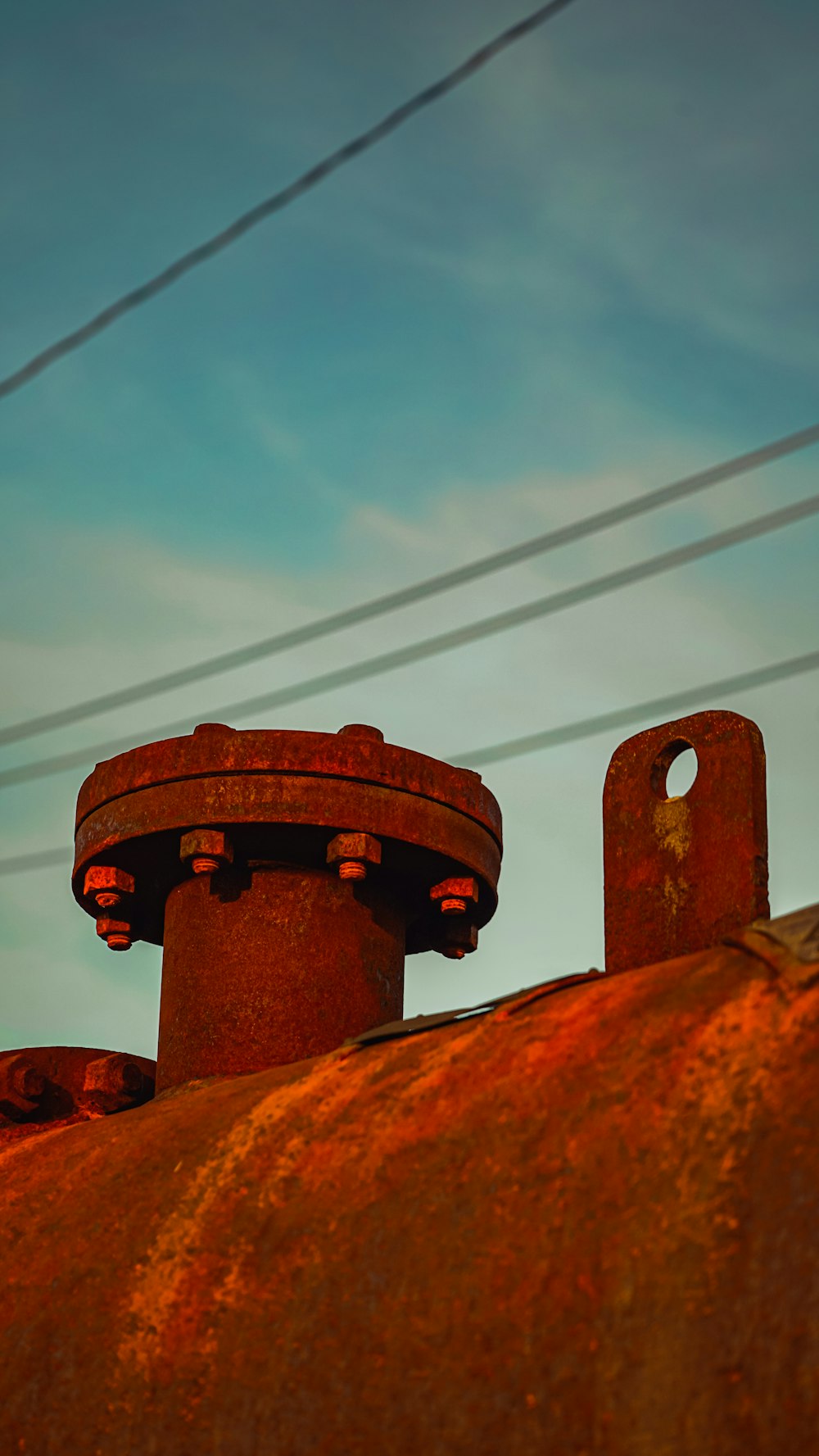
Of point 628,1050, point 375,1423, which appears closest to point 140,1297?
point 375,1423

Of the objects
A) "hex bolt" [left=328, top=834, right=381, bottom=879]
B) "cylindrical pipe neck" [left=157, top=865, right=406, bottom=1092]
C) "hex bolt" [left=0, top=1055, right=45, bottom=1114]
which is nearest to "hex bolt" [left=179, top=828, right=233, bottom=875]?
"cylindrical pipe neck" [left=157, top=865, right=406, bottom=1092]

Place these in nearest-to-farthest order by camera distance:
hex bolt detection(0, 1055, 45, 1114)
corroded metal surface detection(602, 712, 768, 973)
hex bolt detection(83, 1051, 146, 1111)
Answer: corroded metal surface detection(602, 712, 768, 973), hex bolt detection(0, 1055, 45, 1114), hex bolt detection(83, 1051, 146, 1111)

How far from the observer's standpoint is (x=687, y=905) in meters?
4.95

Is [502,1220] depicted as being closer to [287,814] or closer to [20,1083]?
[287,814]

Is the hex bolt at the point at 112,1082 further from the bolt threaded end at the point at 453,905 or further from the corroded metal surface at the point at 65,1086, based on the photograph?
the bolt threaded end at the point at 453,905

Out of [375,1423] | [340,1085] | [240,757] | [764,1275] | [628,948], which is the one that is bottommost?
[375,1423]

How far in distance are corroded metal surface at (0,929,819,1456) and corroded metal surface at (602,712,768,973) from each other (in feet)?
3.32

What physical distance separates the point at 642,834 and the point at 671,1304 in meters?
2.43

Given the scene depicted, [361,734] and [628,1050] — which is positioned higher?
[361,734]

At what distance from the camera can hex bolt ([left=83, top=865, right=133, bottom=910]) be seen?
22.6ft

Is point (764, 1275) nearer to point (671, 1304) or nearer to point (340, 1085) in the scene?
point (671, 1304)

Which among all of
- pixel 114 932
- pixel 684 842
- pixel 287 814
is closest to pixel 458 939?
pixel 287 814

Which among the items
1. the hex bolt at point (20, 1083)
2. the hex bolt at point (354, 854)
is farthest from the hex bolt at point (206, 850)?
the hex bolt at point (20, 1083)

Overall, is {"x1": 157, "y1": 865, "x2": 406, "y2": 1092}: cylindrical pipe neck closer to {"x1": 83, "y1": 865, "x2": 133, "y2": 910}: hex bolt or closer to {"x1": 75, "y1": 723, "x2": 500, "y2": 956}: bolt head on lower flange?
{"x1": 75, "y1": 723, "x2": 500, "y2": 956}: bolt head on lower flange
